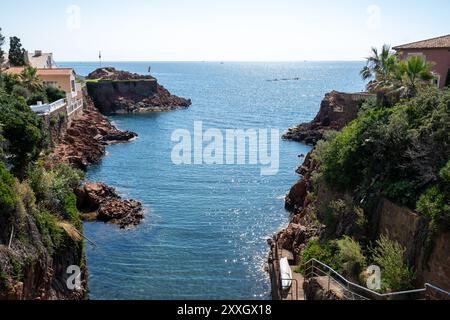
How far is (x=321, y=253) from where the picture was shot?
23.7 meters

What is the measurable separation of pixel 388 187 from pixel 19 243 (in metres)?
15.2

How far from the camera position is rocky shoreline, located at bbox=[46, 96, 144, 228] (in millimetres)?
38625

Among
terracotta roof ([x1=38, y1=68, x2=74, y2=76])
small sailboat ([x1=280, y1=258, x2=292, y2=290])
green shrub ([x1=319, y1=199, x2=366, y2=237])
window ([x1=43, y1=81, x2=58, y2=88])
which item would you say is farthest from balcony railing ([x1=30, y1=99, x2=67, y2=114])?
green shrub ([x1=319, y1=199, x2=366, y2=237])

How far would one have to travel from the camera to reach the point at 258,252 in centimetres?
3359

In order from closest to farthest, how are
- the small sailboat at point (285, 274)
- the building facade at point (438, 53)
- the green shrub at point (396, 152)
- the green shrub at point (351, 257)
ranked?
the green shrub at point (351, 257) → the green shrub at point (396, 152) → the small sailboat at point (285, 274) → the building facade at point (438, 53)

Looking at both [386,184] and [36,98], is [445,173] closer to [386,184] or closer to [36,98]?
[386,184]

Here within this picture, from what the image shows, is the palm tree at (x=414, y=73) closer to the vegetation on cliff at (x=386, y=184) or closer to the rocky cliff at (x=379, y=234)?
the vegetation on cliff at (x=386, y=184)

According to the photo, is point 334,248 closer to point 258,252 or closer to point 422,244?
point 422,244

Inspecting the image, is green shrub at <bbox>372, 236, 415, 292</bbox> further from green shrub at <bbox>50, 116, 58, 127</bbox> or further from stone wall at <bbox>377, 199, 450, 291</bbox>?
green shrub at <bbox>50, 116, 58, 127</bbox>

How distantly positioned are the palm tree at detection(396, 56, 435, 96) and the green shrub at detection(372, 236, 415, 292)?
12.6m

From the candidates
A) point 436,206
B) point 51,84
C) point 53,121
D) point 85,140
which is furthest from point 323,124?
point 436,206

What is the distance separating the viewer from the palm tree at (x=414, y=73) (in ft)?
91.4

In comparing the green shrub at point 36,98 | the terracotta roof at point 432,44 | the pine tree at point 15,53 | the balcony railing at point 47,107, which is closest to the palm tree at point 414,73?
the terracotta roof at point 432,44
